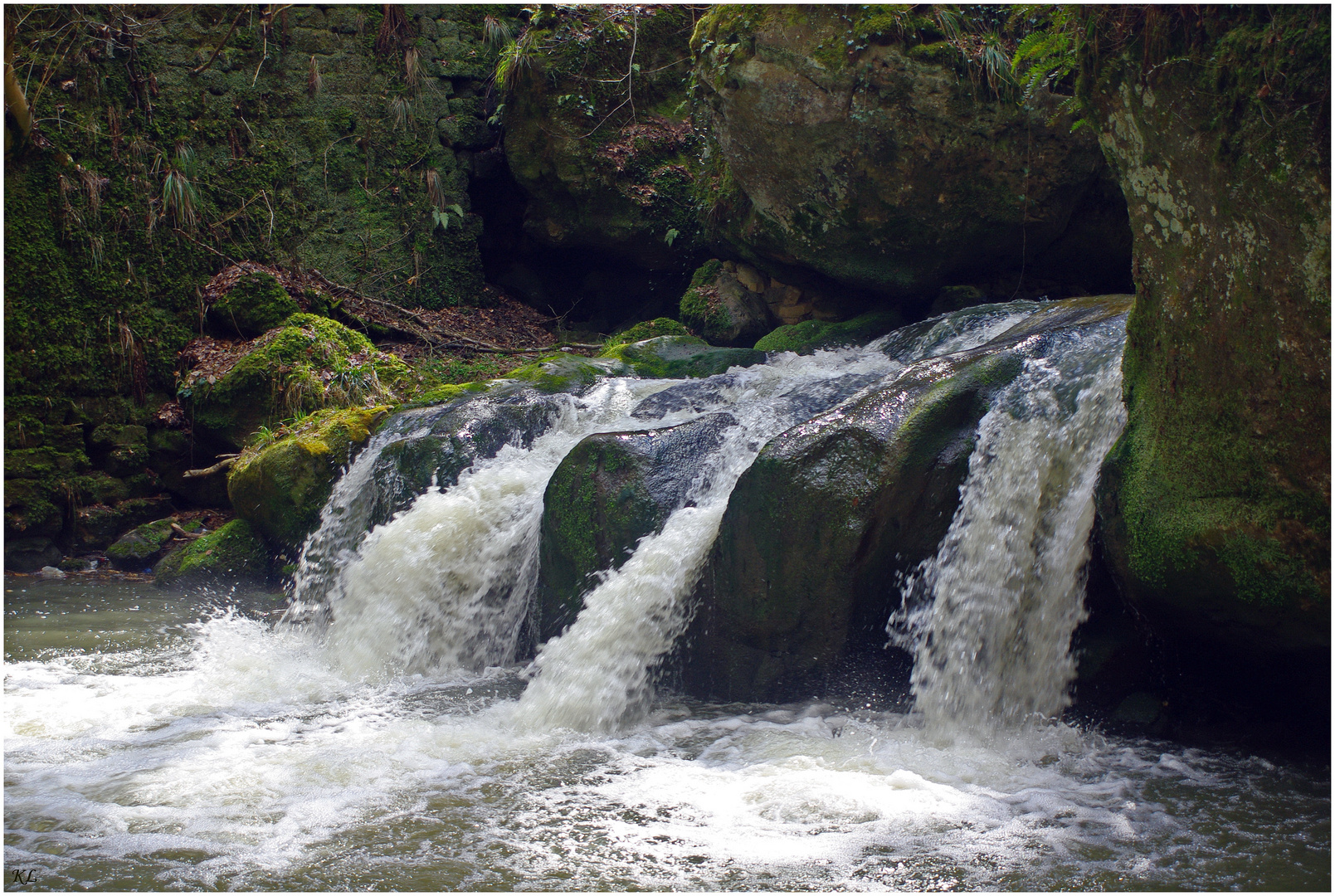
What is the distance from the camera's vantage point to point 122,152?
8.48m

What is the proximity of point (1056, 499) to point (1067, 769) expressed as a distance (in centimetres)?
114

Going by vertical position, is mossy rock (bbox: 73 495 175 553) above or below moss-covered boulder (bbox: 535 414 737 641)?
below

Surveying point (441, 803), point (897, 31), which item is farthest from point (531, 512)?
point (897, 31)

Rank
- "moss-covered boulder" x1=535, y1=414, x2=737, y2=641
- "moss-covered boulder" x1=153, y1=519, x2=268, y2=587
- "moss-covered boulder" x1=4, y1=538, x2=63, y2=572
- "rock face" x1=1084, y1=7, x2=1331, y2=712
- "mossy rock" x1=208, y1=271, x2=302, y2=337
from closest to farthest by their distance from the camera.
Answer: "rock face" x1=1084, y1=7, x2=1331, y2=712 < "moss-covered boulder" x1=535, y1=414, x2=737, y2=641 < "moss-covered boulder" x1=153, y1=519, x2=268, y2=587 < "moss-covered boulder" x1=4, y1=538, x2=63, y2=572 < "mossy rock" x1=208, y1=271, x2=302, y2=337

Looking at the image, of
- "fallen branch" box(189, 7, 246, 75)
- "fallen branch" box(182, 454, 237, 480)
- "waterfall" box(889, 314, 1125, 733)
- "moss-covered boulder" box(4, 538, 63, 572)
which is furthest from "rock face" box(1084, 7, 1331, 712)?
"fallen branch" box(189, 7, 246, 75)

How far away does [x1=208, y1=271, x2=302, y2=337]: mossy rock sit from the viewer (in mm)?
8672

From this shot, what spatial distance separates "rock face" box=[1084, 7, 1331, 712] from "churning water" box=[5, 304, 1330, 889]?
43 centimetres

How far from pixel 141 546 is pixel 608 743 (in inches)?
226

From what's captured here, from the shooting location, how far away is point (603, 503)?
4.80 m

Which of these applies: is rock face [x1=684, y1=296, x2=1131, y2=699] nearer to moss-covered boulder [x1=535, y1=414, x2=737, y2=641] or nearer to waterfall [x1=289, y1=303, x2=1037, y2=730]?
waterfall [x1=289, y1=303, x2=1037, y2=730]

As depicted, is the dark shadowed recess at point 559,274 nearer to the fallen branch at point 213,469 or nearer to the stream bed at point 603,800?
the fallen branch at point 213,469

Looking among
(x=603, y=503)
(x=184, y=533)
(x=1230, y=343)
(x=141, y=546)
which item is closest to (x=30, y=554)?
(x=141, y=546)

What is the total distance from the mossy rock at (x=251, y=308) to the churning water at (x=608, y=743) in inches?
144

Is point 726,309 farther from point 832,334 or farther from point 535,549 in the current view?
point 535,549
